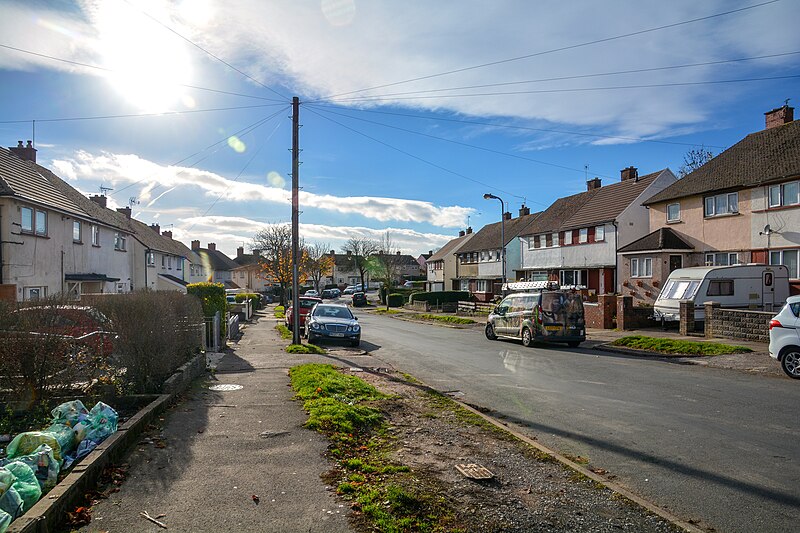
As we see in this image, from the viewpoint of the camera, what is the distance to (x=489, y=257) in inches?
2242

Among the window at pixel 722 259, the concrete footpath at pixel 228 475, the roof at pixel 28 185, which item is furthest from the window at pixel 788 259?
the roof at pixel 28 185

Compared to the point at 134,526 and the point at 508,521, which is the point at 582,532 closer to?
the point at 508,521

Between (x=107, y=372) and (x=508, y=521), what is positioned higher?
(x=107, y=372)

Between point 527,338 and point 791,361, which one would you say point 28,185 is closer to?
point 527,338

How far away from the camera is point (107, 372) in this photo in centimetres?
855

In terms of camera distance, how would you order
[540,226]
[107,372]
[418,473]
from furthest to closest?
[540,226], [107,372], [418,473]

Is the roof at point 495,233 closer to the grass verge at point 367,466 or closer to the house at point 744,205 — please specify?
the house at point 744,205

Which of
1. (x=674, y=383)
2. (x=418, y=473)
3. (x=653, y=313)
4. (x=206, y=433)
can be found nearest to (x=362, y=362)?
(x=674, y=383)

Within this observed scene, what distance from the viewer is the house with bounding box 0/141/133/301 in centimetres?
2027

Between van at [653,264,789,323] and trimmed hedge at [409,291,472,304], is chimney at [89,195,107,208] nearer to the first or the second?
trimmed hedge at [409,291,472,304]

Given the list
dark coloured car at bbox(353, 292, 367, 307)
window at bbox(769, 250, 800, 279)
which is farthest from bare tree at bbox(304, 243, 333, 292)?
window at bbox(769, 250, 800, 279)

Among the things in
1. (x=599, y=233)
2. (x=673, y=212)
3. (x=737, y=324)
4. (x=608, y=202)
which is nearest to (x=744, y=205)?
(x=673, y=212)

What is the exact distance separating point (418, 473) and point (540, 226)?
4259 cm

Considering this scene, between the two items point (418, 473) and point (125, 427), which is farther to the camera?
point (125, 427)
